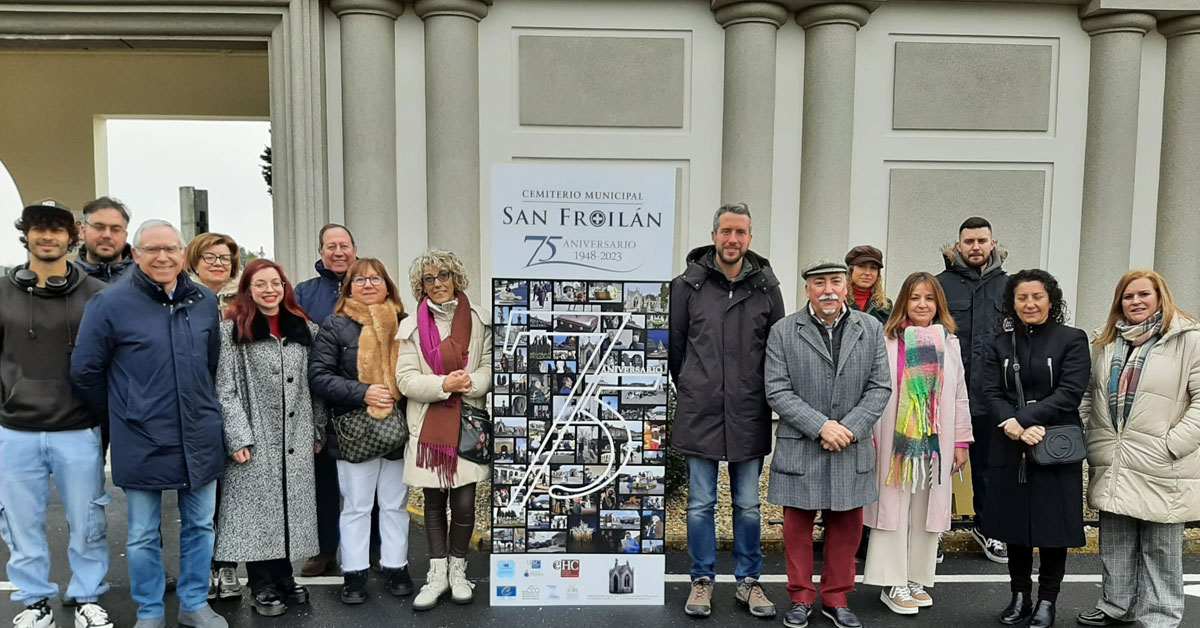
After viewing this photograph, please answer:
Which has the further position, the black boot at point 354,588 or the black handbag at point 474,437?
the black boot at point 354,588

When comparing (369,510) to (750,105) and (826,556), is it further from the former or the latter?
(750,105)

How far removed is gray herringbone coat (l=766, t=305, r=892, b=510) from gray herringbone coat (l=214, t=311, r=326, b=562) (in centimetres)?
249

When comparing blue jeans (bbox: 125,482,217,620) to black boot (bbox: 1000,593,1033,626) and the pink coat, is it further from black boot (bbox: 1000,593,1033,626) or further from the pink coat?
black boot (bbox: 1000,593,1033,626)

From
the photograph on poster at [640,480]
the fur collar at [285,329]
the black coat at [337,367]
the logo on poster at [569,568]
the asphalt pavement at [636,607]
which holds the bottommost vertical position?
the asphalt pavement at [636,607]

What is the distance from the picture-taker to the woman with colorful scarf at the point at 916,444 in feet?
13.1

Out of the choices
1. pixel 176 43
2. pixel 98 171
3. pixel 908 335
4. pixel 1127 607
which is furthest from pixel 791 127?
pixel 98 171

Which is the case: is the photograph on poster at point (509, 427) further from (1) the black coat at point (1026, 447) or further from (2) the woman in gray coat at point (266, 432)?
(1) the black coat at point (1026, 447)

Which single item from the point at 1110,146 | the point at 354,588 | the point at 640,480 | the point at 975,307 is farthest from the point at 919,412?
the point at 1110,146

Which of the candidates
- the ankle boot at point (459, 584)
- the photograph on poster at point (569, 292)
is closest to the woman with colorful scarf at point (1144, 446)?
the photograph on poster at point (569, 292)

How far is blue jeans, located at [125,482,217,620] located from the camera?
12.2ft

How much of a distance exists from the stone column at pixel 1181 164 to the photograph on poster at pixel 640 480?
21.0 feet

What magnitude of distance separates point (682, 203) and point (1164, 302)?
169 inches

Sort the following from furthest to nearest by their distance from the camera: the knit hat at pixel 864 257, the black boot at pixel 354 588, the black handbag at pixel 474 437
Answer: the knit hat at pixel 864 257, the black boot at pixel 354 588, the black handbag at pixel 474 437

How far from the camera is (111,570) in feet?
15.5
